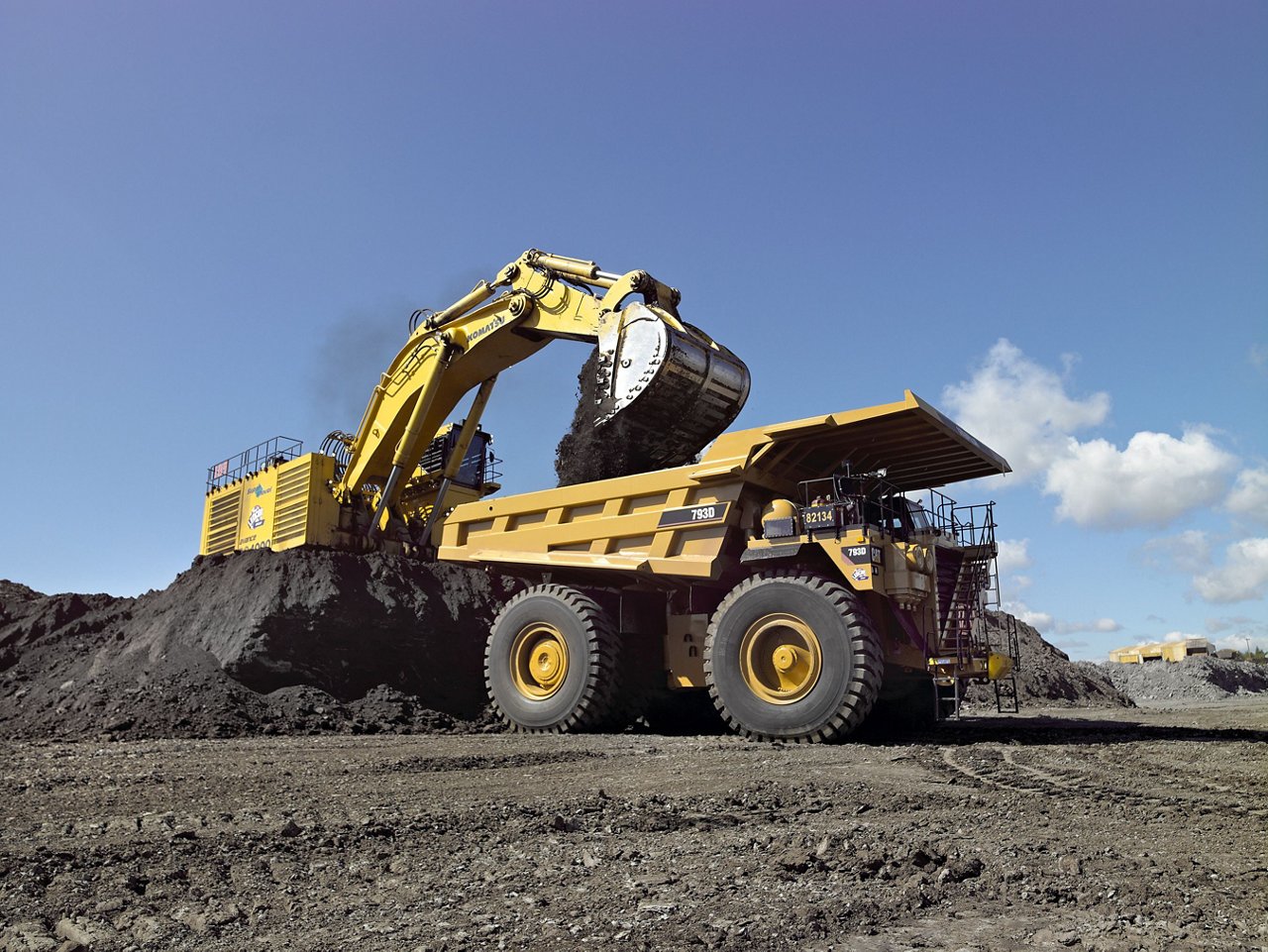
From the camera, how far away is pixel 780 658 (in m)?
8.74

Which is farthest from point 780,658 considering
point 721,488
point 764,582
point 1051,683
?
point 1051,683

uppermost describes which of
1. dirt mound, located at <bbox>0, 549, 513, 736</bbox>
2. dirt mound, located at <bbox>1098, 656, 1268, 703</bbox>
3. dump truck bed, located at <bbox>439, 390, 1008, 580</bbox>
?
dump truck bed, located at <bbox>439, 390, 1008, 580</bbox>

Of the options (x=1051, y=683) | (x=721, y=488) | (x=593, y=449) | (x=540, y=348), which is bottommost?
(x=1051, y=683)

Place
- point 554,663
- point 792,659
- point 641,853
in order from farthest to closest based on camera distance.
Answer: point 554,663 → point 792,659 → point 641,853

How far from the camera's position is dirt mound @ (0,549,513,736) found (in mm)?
11789

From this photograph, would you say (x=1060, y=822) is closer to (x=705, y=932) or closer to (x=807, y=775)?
(x=807, y=775)

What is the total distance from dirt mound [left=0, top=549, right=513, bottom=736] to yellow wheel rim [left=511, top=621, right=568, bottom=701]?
1600mm

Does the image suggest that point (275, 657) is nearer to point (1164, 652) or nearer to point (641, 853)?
point (641, 853)

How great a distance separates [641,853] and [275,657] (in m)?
9.85

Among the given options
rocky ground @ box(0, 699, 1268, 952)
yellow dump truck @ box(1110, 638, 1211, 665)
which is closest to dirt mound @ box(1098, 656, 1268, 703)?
yellow dump truck @ box(1110, 638, 1211, 665)

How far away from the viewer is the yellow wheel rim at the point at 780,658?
Result: 8578 mm

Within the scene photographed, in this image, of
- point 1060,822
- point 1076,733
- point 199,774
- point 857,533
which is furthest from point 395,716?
point 1060,822

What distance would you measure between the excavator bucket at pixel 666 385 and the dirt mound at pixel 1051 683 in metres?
8.29

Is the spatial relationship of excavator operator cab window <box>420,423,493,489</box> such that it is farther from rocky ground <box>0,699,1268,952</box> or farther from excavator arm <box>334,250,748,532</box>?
rocky ground <box>0,699,1268,952</box>
